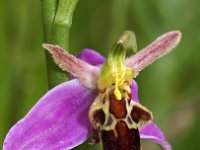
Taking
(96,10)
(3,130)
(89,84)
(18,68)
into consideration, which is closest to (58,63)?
(89,84)

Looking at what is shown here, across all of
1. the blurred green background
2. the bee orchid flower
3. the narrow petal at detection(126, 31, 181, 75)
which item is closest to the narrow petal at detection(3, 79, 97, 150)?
the bee orchid flower

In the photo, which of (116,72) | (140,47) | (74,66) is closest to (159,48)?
(116,72)

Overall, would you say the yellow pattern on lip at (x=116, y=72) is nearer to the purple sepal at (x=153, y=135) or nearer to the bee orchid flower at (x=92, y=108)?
the bee orchid flower at (x=92, y=108)

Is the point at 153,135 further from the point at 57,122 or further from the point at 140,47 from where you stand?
the point at 140,47

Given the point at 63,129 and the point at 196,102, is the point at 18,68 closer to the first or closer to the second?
the point at 196,102

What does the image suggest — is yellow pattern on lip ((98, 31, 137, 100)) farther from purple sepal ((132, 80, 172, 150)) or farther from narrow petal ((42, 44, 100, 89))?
purple sepal ((132, 80, 172, 150))
